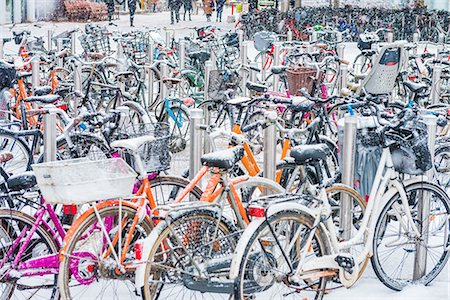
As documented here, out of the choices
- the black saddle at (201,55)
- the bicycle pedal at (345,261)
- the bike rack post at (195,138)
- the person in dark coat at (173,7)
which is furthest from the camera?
the person in dark coat at (173,7)

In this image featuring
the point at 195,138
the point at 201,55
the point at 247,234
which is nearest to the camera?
the point at 247,234

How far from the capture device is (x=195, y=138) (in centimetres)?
526

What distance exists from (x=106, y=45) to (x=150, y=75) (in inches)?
214

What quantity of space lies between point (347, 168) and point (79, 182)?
6.08 ft

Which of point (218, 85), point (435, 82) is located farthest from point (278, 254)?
point (435, 82)

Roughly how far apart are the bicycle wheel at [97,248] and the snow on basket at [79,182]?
0.43ft

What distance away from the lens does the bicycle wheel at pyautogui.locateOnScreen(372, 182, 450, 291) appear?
4.87 m

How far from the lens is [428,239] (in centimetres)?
522

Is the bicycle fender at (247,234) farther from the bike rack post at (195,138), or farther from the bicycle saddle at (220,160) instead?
the bike rack post at (195,138)

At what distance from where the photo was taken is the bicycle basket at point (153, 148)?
15.8 ft

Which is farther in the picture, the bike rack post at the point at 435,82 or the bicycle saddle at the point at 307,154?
the bike rack post at the point at 435,82

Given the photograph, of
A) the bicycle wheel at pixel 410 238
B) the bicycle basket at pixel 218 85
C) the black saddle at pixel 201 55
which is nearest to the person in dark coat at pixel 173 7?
the black saddle at pixel 201 55

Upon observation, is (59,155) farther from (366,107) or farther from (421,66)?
(421,66)

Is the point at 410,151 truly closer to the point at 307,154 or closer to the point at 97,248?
the point at 307,154
